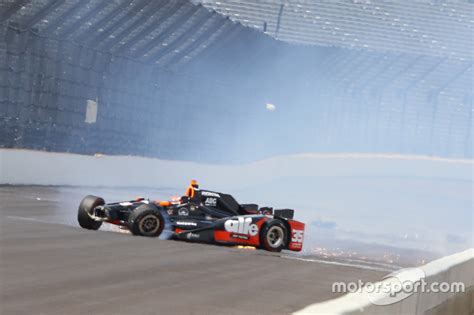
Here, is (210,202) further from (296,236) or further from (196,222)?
(296,236)

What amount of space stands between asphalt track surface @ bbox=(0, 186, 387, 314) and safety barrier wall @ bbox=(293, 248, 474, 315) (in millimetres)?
1142

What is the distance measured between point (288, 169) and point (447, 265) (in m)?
29.0

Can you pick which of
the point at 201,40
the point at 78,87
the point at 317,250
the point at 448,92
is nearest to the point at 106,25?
the point at 78,87

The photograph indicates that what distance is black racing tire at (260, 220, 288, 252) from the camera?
14.8m

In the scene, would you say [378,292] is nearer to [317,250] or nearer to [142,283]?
[142,283]

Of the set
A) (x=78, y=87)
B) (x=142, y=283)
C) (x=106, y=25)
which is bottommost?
(x=142, y=283)

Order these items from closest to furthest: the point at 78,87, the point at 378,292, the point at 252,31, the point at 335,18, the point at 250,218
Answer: the point at 378,292 < the point at 250,218 < the point at 78,87 < the point at 252,31 < the point at 335,18

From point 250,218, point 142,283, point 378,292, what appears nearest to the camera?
point 378,292

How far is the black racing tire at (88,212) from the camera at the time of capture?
14914 mm

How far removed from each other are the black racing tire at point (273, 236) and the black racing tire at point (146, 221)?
1.45m

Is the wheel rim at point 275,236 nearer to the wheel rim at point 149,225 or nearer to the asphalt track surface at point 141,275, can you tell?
the asphalt track surface at point 141,275

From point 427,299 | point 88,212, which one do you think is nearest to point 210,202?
point 88,212

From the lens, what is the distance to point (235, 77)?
36.2 m

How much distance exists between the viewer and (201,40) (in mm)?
33688
